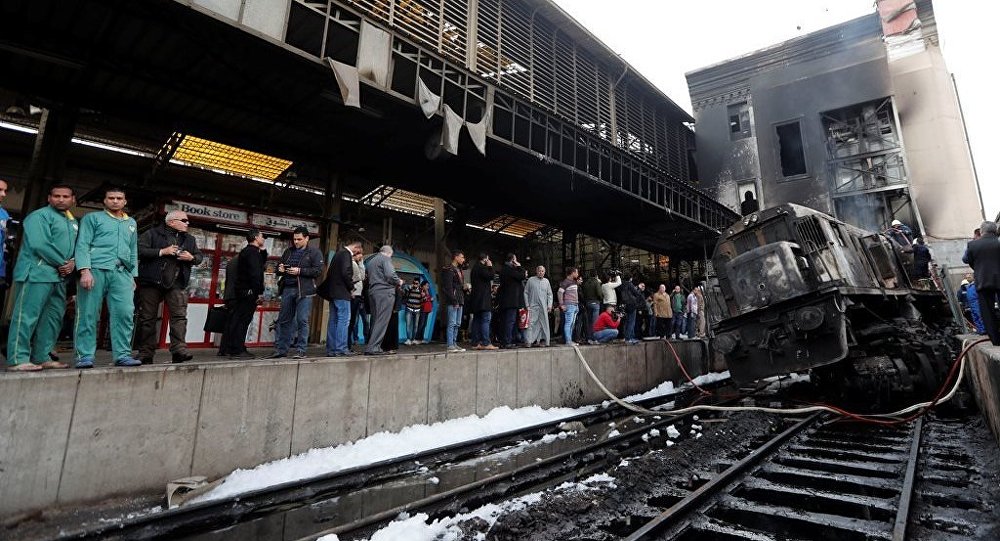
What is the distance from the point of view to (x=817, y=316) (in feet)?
20.2

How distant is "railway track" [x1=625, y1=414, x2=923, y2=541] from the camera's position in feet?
9.13

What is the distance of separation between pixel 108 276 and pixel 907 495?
7.13 meters

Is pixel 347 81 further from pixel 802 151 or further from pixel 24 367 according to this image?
pixel 802 151

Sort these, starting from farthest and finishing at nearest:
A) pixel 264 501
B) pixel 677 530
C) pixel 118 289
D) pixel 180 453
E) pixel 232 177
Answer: pixel 232 177 → pixel 118 289 → pixel 180 453 → pixel 264 501 → pixel 677 530

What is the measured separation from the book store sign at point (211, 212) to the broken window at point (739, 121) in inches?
877

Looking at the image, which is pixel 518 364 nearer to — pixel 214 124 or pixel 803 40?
pixel 214 124

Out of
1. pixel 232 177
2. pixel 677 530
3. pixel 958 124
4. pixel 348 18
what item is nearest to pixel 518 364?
pixel 677 530

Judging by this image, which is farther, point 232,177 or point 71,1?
point 232,177

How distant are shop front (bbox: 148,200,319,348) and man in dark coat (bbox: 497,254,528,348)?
13.9 feet

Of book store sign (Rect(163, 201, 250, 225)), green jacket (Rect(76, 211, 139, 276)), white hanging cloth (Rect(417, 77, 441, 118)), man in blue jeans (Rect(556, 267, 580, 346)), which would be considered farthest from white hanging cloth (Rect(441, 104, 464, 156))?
green jacket (Rect(76, 211, 139, 276))

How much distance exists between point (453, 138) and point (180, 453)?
6.06 meters

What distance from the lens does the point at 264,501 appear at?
360cm

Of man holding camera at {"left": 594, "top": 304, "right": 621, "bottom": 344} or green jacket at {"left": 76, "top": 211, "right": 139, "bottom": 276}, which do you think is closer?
green jacket at {"left": 76, "top": 211, "right": 139, "bottom": 276}

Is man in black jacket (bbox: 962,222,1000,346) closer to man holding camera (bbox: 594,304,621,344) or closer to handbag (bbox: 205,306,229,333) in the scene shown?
man holding camera (bbox: 594,304,621,344)
